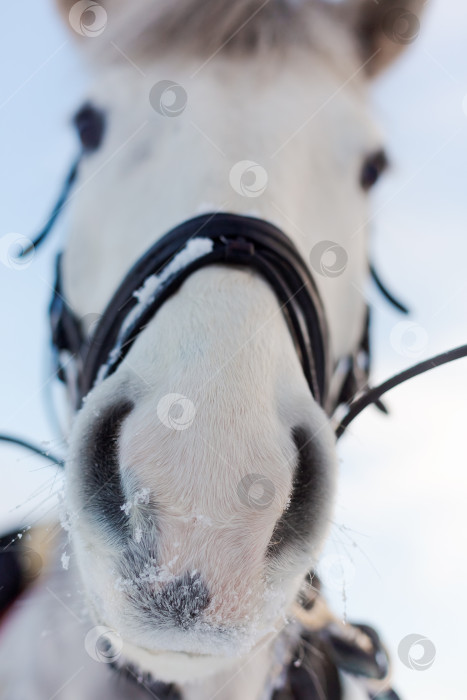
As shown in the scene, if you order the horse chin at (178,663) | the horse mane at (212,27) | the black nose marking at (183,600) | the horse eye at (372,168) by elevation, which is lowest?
the horse chin at (178,663)

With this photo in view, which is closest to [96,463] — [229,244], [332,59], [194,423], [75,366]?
[194,423]

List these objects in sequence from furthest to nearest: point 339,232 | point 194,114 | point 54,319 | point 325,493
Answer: point 54,319
point 339,232
point 194,114
point 325,493

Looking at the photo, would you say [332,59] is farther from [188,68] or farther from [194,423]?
[194,423]

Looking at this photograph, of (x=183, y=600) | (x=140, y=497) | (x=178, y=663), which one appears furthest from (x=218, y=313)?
(x=178, y=663)

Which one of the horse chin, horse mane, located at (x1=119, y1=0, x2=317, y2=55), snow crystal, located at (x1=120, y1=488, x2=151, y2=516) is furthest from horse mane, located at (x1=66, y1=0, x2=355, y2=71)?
the horse chin

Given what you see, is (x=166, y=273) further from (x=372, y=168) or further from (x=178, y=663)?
(x=372, y=168)

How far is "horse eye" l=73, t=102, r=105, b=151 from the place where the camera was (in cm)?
154

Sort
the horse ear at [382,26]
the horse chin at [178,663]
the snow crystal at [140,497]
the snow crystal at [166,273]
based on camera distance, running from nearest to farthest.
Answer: the snow crystal at [140,497]
the horse chin at [178,663]
the snow crystal at [166,273]
the horse ear at [382,26]

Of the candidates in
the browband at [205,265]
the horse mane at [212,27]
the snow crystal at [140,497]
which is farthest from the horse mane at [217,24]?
the snow crystal at [140,497]

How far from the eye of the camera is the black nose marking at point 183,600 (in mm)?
726

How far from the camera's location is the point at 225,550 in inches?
28.6

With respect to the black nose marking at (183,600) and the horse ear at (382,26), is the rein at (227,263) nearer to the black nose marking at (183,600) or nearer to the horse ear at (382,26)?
the black nose marking at (183,600)

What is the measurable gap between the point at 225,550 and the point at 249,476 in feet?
0.33

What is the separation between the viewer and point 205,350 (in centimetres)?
80
